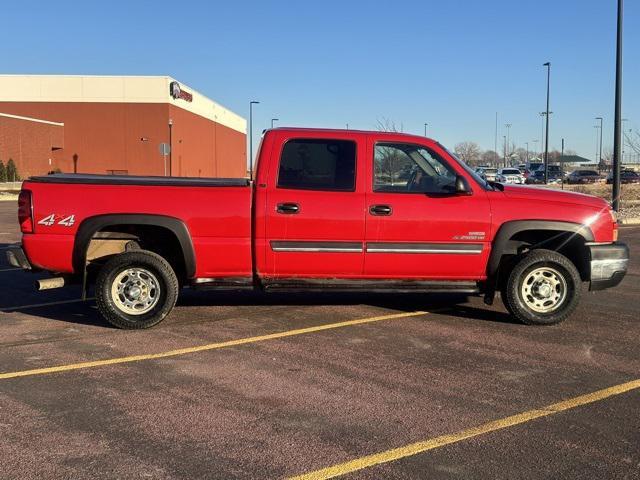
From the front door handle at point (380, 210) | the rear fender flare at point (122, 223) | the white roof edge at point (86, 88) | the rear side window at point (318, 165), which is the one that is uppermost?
the white roof edge at point (86, 88)

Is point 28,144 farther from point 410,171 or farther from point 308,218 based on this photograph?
point 410,171

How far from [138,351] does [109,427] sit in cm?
169

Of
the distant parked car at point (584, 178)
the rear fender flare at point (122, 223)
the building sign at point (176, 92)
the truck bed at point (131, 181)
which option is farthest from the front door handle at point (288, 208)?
the building sign at point (176, 92)

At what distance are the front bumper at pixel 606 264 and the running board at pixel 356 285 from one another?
1.48m

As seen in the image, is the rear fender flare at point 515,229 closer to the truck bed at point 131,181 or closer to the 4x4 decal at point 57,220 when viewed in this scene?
the truck bed at point 131,181

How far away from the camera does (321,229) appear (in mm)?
6301

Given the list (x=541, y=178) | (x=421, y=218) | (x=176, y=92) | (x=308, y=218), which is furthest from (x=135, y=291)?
(x=176, y=92)

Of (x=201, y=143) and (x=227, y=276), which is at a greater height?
(x=201, y=143)

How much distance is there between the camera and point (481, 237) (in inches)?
252

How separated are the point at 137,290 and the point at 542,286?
413 centimetres

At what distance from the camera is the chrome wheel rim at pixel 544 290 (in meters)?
6.53

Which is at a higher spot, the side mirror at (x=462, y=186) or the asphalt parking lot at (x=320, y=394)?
the side mirror at (x=462, y=186)

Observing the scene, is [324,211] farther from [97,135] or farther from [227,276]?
[97,135]

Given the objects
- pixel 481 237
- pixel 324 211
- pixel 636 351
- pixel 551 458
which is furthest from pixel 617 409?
pixel 324 211
